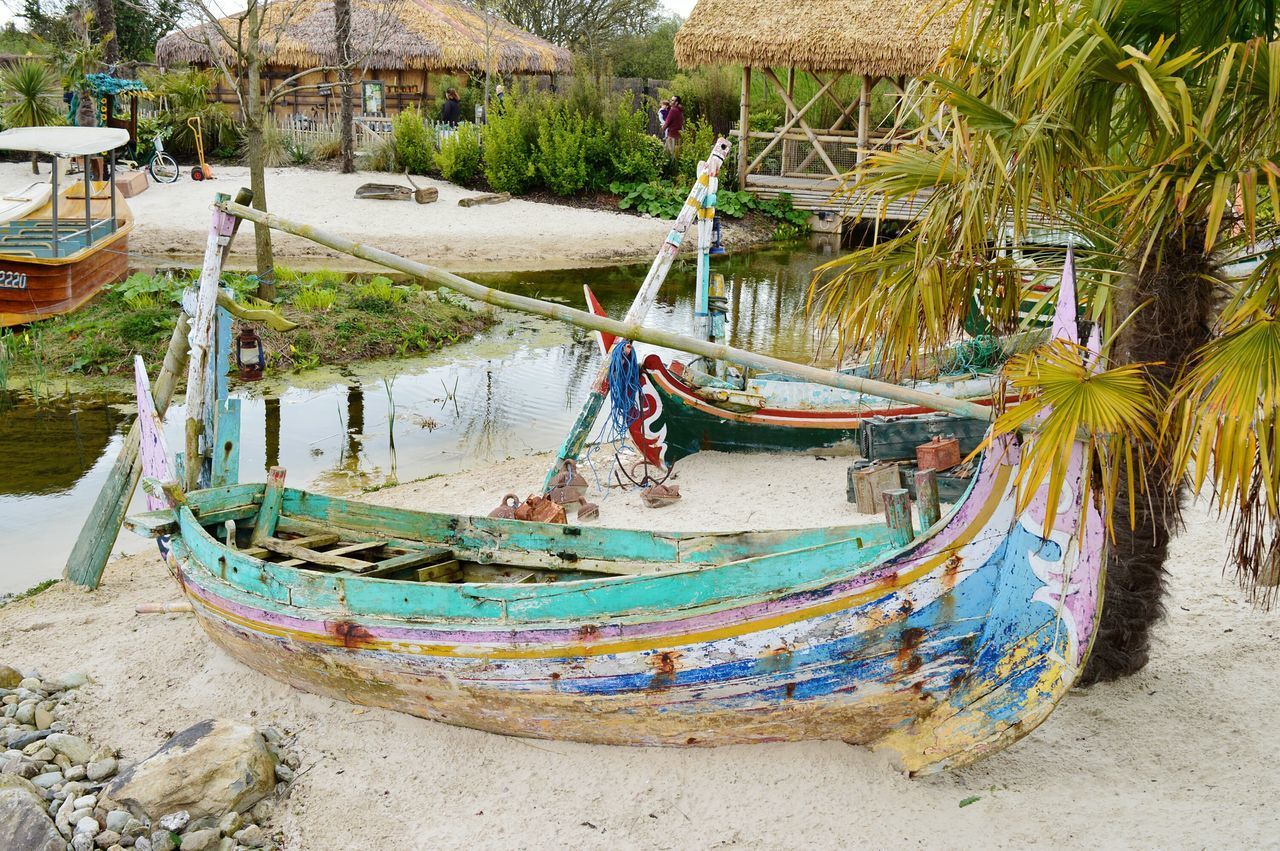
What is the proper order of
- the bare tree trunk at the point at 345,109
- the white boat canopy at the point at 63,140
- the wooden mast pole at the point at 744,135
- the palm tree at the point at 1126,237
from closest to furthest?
the palm tree at the point at 1126,237
the white boat canopy at the point at 63,140
the bare tree trunk at the point at 345,109
the wooden mast pole at the point at 744,135

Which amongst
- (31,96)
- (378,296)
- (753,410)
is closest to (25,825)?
(753,410)

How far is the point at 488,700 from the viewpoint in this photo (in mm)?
4801

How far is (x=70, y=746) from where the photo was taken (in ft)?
16.4

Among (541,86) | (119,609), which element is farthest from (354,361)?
(541,86)

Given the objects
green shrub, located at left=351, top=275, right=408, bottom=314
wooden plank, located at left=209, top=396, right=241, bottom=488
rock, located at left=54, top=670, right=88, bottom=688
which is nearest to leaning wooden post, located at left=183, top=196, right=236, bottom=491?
wooden plank, located at left=209, top=396, right=241, bottom=488

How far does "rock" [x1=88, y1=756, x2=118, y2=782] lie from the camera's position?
4840mm

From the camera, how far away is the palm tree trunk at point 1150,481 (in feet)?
14.4

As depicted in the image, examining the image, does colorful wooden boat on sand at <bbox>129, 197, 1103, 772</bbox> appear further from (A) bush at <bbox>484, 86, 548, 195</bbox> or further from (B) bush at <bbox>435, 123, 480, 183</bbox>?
(B) bush at <bbox>435, 123, 480, 183</bbox>

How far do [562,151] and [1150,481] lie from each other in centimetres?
1796

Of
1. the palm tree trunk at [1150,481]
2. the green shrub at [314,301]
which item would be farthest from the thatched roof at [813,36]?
the palm tree trunk at [1150,481]

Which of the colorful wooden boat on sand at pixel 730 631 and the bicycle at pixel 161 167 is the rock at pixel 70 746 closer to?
the colorful wooden boat on sand at pixel 730 631

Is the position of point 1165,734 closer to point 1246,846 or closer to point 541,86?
point 1246,846

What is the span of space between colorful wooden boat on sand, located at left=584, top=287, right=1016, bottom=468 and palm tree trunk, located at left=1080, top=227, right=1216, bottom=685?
3.29 m

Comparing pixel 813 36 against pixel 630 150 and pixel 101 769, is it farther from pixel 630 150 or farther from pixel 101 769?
pixel 101 769
